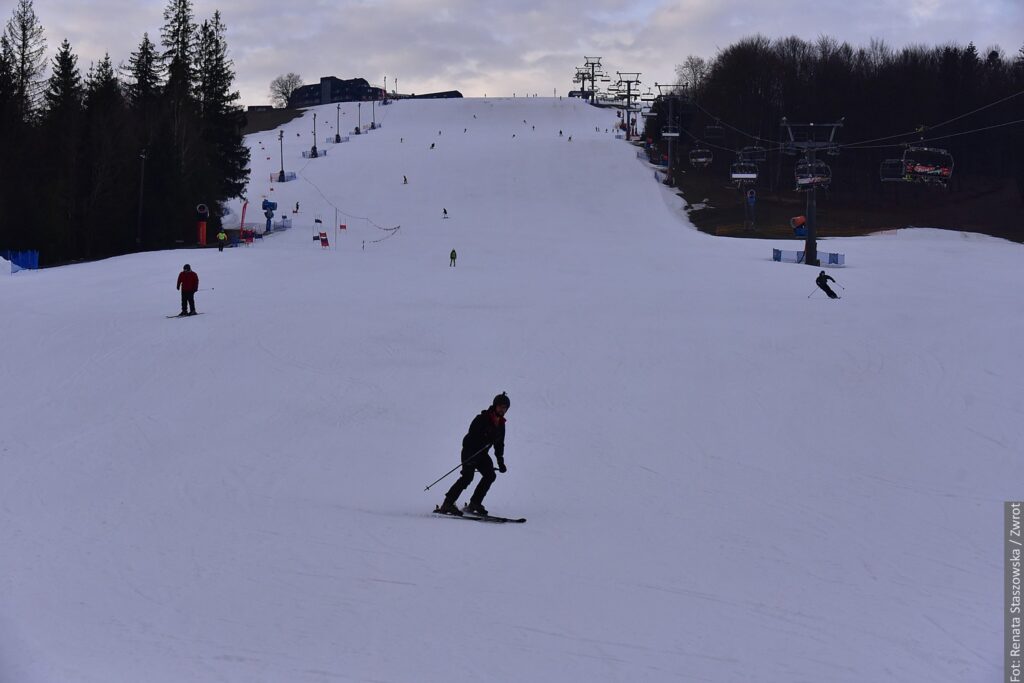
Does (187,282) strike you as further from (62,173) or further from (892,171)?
(892,171)

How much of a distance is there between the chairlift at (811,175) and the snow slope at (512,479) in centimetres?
790

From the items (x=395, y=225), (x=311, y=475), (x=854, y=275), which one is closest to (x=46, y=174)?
(x=395, y=225)

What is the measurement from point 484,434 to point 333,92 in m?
156

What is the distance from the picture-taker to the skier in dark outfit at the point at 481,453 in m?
9.59

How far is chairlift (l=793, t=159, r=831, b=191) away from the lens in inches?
1439

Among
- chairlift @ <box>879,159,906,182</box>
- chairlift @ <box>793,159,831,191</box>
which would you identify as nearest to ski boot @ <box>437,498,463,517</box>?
chairlift @ <box>793,159,831,191</box>

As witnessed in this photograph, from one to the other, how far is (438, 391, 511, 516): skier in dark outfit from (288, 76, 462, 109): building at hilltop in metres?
151

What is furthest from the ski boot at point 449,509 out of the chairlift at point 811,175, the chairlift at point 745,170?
the chairlift at point 745,170

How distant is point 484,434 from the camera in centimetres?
970

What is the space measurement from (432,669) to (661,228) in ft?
153

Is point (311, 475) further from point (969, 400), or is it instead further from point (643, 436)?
point (969, 400)

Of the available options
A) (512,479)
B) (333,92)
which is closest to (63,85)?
(512,479)

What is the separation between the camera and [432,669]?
6203mm

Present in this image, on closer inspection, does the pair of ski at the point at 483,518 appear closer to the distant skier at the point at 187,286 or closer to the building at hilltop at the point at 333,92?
the distant skier at the point at 187,286
